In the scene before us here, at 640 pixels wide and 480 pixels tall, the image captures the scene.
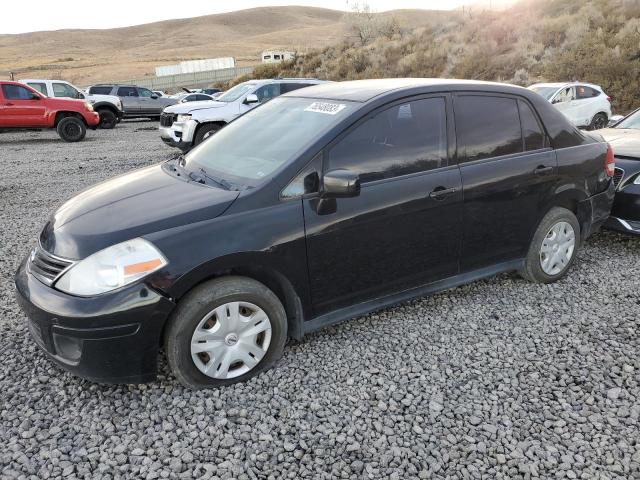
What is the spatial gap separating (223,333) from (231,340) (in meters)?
0.07

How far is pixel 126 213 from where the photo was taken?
300 cm

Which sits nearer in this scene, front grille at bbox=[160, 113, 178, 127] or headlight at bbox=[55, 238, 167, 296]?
headlight at bbox=[55, 238, 167, 296]

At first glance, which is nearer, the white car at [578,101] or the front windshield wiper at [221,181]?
the front windshield wiper at [221,181]

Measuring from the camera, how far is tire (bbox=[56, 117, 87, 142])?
14578 mm

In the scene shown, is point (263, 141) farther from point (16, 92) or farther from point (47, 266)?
point (16, 92)

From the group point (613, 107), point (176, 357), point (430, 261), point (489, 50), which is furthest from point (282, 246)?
point (489, 50)

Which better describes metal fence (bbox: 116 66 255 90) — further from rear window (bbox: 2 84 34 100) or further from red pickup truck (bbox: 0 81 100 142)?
rear window (bbox: 2 84 34 100)

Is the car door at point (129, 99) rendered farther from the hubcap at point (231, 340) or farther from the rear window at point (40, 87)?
the hubcap at point (231, 340)

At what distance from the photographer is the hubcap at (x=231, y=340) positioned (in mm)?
2861

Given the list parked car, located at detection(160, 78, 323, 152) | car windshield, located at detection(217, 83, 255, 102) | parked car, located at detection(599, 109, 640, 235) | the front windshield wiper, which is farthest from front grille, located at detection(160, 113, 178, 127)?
parked car, located at detection(599, 109, 640, 235)

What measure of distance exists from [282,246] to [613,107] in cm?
1713

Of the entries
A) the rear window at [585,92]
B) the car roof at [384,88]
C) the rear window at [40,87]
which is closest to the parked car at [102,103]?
the rear window at [40,87]

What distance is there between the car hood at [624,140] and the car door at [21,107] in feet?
44.9

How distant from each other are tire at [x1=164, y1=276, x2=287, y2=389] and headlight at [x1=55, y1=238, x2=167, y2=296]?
0.27 metres
